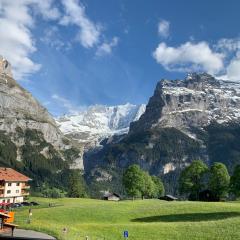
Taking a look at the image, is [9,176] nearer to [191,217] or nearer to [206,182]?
[206,182]

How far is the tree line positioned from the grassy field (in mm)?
53913

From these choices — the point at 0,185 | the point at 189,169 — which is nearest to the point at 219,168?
the point at 189,169

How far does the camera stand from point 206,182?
578 ft

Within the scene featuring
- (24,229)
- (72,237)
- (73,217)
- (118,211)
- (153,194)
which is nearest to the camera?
(72,237)

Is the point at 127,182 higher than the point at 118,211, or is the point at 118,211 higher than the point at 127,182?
the point at 127,182

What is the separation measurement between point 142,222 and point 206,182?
9182 cm

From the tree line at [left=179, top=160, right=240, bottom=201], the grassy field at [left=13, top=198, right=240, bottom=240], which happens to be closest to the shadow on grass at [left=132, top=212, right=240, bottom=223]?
the grassy field at [left=13, top=198, right=240, bottom=240]

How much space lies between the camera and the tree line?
162 meters

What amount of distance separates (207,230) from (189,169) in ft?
328

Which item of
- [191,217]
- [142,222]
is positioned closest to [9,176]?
[142,222]

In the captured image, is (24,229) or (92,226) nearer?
(24,229)

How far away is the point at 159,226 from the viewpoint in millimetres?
78938

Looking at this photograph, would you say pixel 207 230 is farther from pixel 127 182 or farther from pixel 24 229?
pixel 127 182

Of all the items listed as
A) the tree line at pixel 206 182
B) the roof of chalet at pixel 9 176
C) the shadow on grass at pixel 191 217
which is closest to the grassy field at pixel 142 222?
the shadow on grass at pixel 191 217
